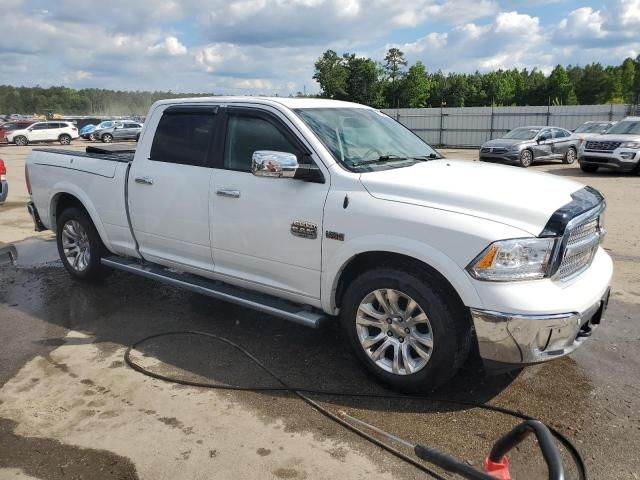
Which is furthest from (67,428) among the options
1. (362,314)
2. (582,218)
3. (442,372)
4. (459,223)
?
(582,218)

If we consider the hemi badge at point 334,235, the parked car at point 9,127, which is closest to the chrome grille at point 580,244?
the hemi badge at point 334,235

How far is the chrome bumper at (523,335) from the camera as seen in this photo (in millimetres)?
3111

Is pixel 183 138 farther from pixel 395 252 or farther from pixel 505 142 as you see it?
pixel 505 142

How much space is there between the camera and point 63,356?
14.3 feet

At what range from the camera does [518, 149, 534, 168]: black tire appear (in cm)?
1895

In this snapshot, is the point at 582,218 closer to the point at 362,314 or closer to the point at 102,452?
the point at 362,314

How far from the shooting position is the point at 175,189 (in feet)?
15.4

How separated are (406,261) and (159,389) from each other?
6.35ft

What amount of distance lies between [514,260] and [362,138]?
5.67 ft

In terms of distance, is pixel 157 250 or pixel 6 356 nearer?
pixel 6 356

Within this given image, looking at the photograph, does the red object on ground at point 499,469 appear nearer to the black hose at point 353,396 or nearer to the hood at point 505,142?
the black hose at point 353,396

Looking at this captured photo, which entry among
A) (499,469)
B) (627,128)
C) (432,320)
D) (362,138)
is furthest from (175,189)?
(627,128)

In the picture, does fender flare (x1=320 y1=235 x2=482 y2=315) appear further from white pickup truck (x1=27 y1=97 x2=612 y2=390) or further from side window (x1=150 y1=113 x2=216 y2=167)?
side window (x1=150 y1=113 x2=216 y2=167)

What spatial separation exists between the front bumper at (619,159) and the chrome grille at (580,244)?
13.6m
